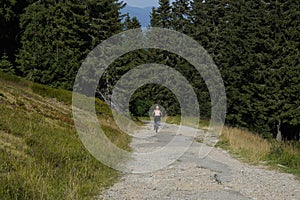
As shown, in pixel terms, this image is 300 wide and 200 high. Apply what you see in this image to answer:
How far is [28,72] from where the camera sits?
1388 inches

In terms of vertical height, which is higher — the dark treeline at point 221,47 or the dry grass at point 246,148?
the dark treeline at point 221,47

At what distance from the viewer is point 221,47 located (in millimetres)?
48562

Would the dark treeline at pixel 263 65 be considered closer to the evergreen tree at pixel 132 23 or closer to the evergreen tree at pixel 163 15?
the evergreen tree at pixel 163 15

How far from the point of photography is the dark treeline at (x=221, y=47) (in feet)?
112

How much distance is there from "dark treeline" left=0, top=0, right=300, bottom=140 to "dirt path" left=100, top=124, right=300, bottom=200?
23993mm

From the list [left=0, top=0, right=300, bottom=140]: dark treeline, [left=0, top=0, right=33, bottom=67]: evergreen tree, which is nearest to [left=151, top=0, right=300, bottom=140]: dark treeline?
[left=0, top=0, right=300, bottom=140]: dark treeline

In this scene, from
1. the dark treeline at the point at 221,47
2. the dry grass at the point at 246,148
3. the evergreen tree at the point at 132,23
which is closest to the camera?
the dry grass at the point at 246,148

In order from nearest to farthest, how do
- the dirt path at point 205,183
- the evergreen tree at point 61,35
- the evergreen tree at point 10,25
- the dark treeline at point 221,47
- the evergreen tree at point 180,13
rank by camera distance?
the dirt path at point 205,183 → the dark treeline at point 221,47 → the evergreen tree at point 61,35 → the evergreen tree at point 10,25 → the evergreen tree at point 180,13

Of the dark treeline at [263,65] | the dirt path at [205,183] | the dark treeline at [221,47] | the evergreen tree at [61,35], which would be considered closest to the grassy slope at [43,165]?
the dirt path at [205,183]

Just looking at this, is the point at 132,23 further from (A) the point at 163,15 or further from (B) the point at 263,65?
(B) the point at 263,65

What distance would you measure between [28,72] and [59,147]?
27006mm

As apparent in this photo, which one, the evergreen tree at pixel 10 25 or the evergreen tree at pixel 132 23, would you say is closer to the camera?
the evergreen tree at pixel 10 25

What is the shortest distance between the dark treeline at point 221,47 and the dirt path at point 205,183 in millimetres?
23993

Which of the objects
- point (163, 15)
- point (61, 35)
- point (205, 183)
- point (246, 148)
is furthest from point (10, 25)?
point (205, 183)
